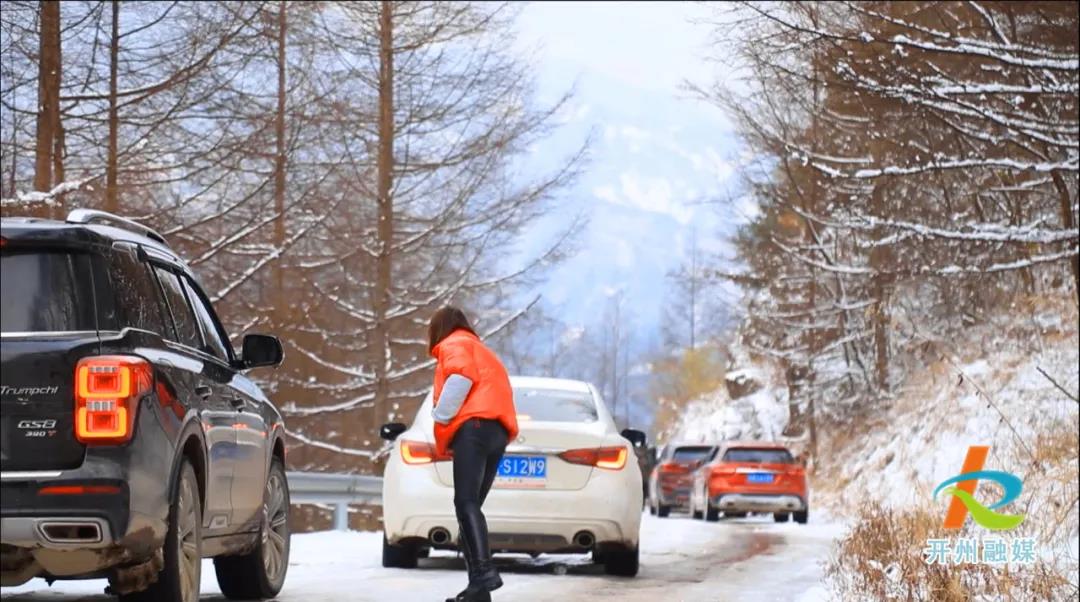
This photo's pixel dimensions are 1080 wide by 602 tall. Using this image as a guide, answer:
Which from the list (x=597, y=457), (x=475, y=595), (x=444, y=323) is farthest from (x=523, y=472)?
(x=475, y=595)

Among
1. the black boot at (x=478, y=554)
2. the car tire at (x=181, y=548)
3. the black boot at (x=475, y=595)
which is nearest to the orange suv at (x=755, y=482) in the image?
the black boot at (x=478, y=554)

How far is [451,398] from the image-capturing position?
9.42 meters

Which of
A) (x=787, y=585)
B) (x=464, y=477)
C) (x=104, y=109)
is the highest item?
(x=104, y=109)

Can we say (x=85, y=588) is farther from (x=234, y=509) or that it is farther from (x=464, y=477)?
(x=464, y=477)

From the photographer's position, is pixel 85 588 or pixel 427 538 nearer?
pixel 85 588

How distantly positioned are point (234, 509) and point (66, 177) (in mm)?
9539

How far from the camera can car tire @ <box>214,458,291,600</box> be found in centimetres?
977

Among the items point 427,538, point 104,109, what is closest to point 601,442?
point 427,538

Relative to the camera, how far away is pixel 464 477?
9.55 meters

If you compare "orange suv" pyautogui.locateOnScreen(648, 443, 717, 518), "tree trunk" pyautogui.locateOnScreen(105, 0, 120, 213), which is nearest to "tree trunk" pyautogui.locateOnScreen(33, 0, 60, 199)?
"tree trunk" pyautogui.locateOnScreen(105, 0, 120, 213)

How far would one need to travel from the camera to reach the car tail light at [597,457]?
493 inches

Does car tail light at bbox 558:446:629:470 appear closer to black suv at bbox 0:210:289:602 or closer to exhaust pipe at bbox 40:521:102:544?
black suv at bbox 0:210:289:602

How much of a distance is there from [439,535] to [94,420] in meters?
5.98

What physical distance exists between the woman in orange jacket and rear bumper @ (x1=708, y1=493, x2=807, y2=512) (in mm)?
18834
